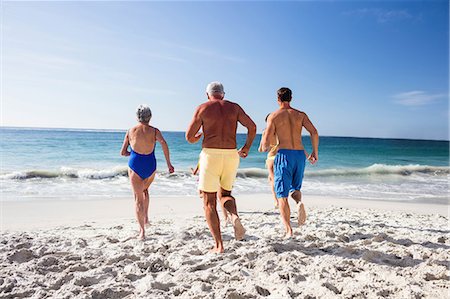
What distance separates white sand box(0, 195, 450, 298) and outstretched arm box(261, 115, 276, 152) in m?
1.24

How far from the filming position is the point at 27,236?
4.63 metres

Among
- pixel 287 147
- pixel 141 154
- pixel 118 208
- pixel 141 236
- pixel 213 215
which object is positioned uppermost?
pixel 287 147

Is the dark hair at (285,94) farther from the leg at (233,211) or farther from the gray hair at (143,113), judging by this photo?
the gray hair at (143,113)

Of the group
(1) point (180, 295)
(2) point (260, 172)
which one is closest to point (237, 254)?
(1) point (180, 295)

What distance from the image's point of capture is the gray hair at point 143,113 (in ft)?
16.0

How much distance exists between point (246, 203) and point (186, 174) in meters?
6.72

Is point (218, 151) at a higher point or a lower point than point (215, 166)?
higher

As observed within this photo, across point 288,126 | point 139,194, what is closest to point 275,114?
point 288,126

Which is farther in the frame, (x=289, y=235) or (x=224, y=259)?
(x=289, y=235)

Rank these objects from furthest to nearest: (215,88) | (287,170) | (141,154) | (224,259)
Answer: (141,154) → (287,170) → (215,88) → (224,259)

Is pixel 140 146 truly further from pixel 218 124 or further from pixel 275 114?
pixel 275 114

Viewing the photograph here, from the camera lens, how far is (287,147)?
4688 mm

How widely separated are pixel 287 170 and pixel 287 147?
320 mm

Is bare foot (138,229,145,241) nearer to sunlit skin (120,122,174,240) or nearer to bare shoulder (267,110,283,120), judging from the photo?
sunlit skin (120,122,174,240)
